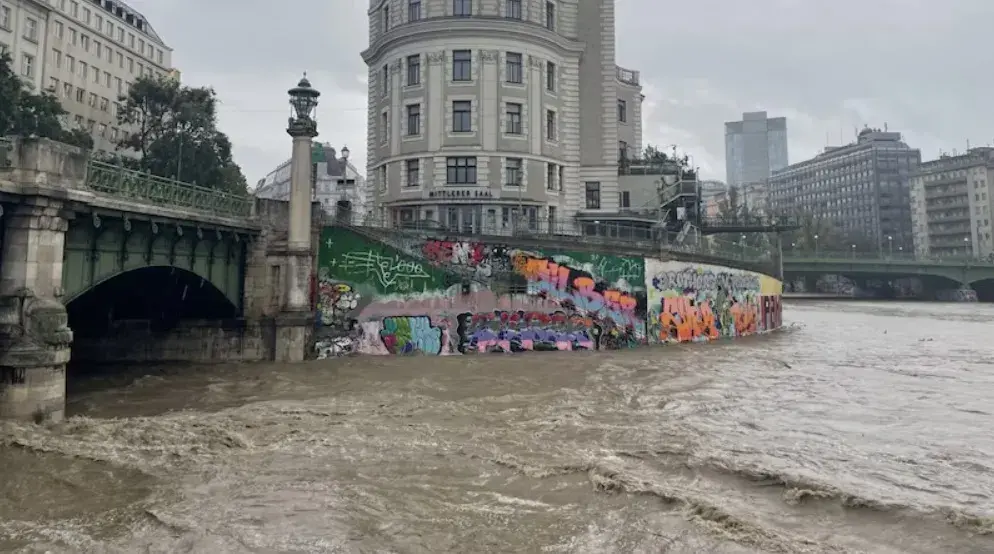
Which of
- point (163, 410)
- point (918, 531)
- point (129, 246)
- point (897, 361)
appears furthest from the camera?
point (897, 361)

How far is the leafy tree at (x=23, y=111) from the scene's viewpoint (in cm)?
4175

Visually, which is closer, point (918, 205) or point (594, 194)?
point (594, 194)

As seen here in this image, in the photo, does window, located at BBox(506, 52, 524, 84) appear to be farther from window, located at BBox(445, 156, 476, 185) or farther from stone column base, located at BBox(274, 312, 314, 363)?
stone column base, located at BBox(274, 312, 314, 363)

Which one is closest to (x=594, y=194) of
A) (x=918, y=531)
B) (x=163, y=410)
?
(x=163, y=410)

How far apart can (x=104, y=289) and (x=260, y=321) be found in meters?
6.23

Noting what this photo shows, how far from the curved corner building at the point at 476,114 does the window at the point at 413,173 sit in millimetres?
81

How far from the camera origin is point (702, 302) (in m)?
40.9

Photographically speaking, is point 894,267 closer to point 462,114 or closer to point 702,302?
point 702,302

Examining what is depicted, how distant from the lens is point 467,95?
43219mm

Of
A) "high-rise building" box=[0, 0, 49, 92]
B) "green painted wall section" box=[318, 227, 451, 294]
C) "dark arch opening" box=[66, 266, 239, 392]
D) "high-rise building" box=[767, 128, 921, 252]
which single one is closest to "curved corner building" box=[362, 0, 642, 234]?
"green painted wall section" box=[318, 227, 451, 294]

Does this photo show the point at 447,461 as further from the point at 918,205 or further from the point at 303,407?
the point at 918,205

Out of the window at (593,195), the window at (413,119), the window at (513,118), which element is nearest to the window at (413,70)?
the window at (413,119)

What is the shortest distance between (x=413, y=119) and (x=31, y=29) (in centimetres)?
4907

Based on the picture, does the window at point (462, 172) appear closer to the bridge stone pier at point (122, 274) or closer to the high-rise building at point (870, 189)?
the bridge stone pier at point (122, 274)
